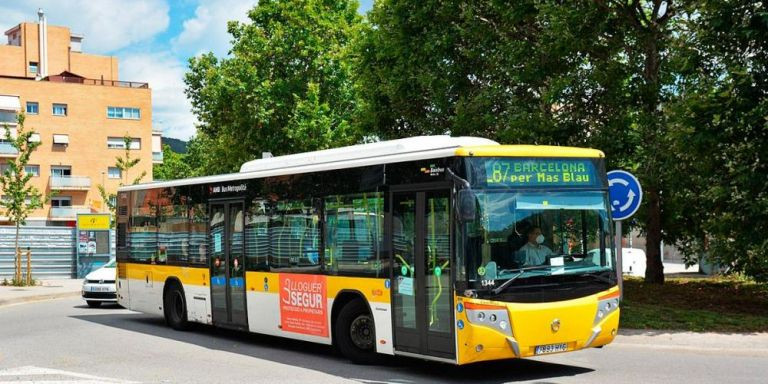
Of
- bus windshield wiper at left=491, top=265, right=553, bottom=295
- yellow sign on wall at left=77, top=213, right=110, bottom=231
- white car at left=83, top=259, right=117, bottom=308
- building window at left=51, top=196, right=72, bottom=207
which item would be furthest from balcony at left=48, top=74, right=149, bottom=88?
bus windshield wiper at left=491, top=265, right=553, bottom=295

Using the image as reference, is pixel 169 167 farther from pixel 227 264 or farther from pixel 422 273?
pixel 422 273

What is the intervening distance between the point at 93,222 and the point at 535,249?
29.9m

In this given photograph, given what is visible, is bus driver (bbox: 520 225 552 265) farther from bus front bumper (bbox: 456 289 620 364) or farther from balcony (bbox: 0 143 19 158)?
balcony (bbox: 0 143 19 158)

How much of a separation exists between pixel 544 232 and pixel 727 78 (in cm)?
719

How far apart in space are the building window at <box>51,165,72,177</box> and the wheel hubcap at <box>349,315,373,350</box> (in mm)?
74331

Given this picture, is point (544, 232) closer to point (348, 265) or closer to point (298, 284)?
point (348, 265)

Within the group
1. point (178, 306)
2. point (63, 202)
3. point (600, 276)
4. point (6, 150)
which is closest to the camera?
point (600, 276)

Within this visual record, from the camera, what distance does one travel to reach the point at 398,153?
12.1 metres

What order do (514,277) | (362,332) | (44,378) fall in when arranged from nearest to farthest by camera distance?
(514,277), (44,378), (362,332)

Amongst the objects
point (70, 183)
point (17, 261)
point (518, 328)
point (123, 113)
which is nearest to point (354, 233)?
point (518, 328)

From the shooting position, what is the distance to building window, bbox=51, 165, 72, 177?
81312 mm

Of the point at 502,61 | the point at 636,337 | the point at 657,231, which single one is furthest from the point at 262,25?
the point at 636,337

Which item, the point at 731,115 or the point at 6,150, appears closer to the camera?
the point at 731,115

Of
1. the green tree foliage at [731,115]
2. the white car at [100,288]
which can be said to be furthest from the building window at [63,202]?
the green tree foliage at [731,115]
